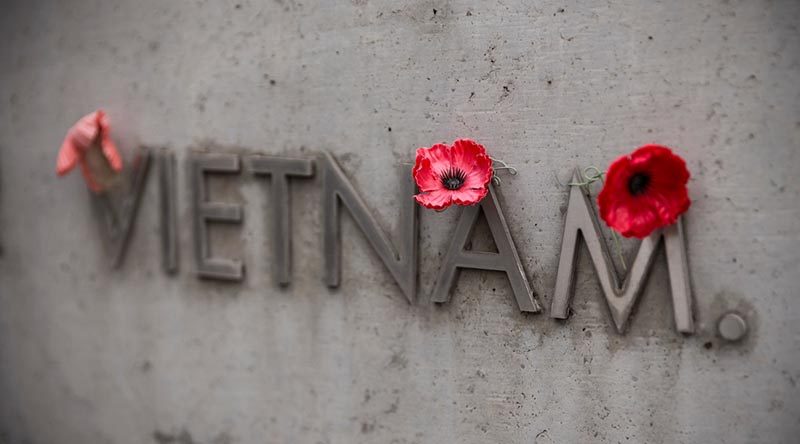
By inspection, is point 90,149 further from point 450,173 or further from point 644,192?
point 644,192

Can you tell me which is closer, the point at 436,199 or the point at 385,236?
the point at 436,199

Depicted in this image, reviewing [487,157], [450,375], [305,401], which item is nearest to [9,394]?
[305,401]

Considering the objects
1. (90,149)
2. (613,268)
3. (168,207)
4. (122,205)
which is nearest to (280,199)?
(168,207)

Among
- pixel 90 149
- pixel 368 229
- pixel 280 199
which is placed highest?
pixel 90 149

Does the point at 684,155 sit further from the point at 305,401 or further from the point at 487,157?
the point at 305,401

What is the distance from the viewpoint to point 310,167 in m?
2.53

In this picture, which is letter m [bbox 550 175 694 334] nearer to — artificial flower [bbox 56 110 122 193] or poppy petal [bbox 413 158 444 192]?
poppy petal [bbox 413 158 444 192]

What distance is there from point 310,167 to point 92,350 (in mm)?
1405

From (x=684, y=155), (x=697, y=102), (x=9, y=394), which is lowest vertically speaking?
(x=9, y=394)

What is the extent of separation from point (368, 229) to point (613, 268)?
79 centimetres

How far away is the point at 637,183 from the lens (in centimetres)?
198

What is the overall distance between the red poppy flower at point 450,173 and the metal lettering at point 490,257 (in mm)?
84

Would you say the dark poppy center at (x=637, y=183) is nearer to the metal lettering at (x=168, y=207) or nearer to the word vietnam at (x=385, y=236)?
the word vietnam at (x=385, y=236)

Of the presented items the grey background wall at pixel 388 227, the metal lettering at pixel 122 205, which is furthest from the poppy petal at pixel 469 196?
the metal lettering at pixel 122 205
